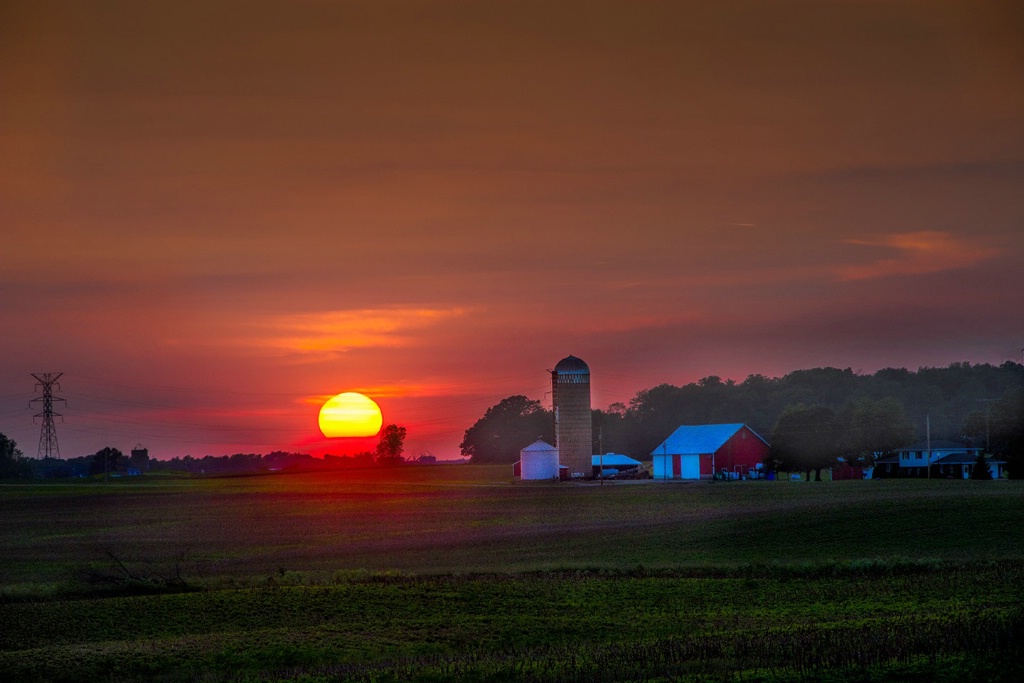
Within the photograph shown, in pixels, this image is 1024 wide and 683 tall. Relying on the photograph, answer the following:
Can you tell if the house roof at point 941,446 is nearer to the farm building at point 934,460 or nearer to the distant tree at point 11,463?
the farm building at point 934,460

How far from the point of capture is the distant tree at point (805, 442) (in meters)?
109

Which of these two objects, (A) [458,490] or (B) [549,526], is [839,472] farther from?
(B) [549,526]

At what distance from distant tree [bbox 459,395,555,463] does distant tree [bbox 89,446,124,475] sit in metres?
66.7

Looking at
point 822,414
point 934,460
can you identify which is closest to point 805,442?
point 822,414

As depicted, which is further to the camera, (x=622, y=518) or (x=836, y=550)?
(x=622, y=518)

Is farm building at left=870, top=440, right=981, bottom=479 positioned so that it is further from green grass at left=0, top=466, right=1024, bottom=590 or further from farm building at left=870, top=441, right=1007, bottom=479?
green grass at left=0, top=466, right=1024, bottom=590

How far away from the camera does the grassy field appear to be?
17.9 meters

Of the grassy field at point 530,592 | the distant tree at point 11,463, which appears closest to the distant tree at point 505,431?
the distant tree at point 11,463

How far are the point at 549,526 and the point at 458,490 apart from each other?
38.4 metres

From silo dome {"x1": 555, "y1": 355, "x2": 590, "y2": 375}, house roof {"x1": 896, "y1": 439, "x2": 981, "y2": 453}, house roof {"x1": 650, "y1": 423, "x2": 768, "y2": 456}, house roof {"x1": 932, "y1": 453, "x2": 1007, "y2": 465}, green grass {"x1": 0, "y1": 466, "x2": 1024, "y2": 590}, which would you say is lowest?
green grass {"x1": 0, "y1": 466, "x2": 1024, "y2": 590}

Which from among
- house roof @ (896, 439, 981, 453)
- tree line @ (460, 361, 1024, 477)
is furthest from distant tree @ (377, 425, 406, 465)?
house roof @ (896, 439, 981, 453)

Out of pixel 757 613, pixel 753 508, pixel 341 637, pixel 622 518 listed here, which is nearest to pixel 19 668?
pixel 341 637

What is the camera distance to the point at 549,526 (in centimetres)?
5650

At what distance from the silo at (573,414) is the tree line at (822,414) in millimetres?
9446
